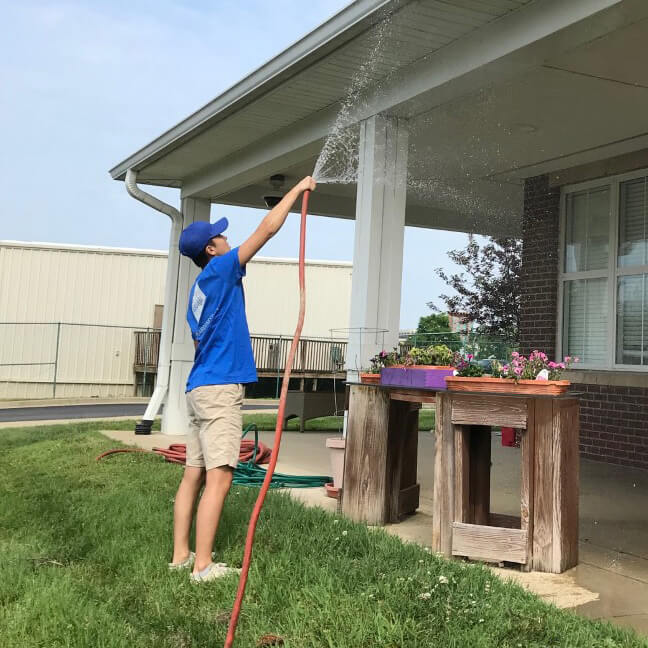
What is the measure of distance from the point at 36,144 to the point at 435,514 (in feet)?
75.3

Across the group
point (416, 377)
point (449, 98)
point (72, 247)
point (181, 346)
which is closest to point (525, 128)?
point (449, 98)

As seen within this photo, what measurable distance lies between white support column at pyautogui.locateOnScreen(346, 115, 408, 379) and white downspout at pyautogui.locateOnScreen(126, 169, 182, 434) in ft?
13.2

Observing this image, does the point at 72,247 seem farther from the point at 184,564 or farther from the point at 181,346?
the point at 184,564

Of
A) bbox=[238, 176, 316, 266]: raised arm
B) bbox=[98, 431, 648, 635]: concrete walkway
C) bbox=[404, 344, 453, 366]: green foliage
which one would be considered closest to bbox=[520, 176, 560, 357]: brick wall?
bbox=[98, 431, 648, 635]: concrete walkway

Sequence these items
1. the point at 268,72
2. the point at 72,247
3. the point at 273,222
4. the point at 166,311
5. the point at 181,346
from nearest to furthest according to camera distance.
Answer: the point at 273,222
the point at 268,72
the point at 181,346
the point at 166,311
the point at 72,247

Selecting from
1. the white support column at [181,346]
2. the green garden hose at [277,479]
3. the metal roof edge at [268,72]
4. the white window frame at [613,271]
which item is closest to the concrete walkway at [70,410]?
the white support column at [181,346]

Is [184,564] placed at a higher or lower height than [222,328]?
lower

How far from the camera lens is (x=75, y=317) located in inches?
782

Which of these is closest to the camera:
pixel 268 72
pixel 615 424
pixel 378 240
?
pixel 378 240

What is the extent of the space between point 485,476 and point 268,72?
10.6ft

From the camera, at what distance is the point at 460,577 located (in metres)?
3.08

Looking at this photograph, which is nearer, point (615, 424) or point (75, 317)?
point (615, 424)

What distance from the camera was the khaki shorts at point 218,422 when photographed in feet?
10.5

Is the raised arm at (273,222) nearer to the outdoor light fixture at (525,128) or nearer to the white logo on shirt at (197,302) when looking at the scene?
the white logo on shirt at (197,302)
